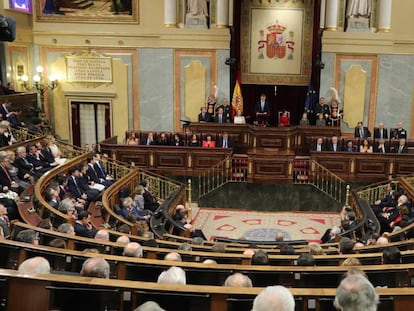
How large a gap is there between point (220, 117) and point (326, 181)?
3996 millimetres

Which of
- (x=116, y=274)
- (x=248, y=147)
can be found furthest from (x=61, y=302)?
(x=248, y=147)

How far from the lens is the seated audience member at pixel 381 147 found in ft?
39.6

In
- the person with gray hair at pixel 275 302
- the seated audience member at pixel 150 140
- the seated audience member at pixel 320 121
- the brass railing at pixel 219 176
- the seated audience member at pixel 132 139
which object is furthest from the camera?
the seated audience member at pixel 320 121

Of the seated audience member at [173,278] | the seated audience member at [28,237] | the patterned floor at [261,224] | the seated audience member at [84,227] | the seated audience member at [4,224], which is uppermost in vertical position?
the seated audience member at [173,278]

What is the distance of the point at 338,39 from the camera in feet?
48.7

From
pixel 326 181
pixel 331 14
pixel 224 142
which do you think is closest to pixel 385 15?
pixel 331 14

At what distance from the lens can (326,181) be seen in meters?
11.3

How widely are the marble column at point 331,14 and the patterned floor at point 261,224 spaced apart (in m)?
6.16

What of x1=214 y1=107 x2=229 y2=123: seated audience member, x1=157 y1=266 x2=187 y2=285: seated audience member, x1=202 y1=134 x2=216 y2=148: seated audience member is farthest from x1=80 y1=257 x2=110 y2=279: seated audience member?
x1=214 y1=107 x2=229 y2=123: seated audience member

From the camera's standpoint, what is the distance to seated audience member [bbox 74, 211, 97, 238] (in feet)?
18.8

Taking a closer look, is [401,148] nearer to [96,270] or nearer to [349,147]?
[349,147]

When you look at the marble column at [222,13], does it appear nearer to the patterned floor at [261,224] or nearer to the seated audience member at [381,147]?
the seated audience member at [381,147]

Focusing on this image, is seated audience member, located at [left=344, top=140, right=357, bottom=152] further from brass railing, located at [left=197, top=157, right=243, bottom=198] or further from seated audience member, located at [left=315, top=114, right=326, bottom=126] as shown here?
brass railing, located at [left=197, top=157, right=243, bottom=198]

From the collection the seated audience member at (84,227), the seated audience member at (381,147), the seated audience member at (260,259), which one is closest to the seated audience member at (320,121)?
the seated audience member at (381,147)
